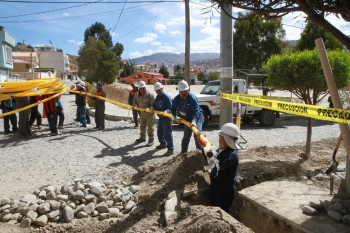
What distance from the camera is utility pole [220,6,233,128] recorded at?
15.7ft

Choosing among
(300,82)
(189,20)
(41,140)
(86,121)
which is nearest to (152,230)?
(300,82)

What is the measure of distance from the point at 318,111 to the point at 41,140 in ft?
25.3

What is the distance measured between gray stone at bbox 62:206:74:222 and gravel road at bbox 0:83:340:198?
1136 millimetres

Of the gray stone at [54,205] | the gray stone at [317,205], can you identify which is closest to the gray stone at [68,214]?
the gray stone at [54,205]

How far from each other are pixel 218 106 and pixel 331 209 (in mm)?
7720

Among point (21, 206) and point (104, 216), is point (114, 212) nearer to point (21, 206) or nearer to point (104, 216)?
point (104, 216)

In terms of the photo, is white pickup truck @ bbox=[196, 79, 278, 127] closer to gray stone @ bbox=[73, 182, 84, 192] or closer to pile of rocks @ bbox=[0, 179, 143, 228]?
pile of rocks @ bbox=[0, 179, 143, 228]

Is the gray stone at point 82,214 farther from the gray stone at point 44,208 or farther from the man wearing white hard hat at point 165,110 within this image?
the man wearing white hard hat at point 165,110

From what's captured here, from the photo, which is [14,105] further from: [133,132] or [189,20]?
[189,20]

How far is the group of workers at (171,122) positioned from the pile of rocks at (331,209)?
38.6 inches

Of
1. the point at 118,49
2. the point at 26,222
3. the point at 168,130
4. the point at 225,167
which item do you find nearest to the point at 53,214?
the point at 26,222

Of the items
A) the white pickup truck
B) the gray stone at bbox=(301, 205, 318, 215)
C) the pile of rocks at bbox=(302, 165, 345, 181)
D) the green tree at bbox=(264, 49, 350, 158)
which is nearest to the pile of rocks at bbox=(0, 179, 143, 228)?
the gray stone at bbox=(301, 205, 318, 215)

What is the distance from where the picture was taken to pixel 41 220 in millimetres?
3668

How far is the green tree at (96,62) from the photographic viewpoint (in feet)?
104
